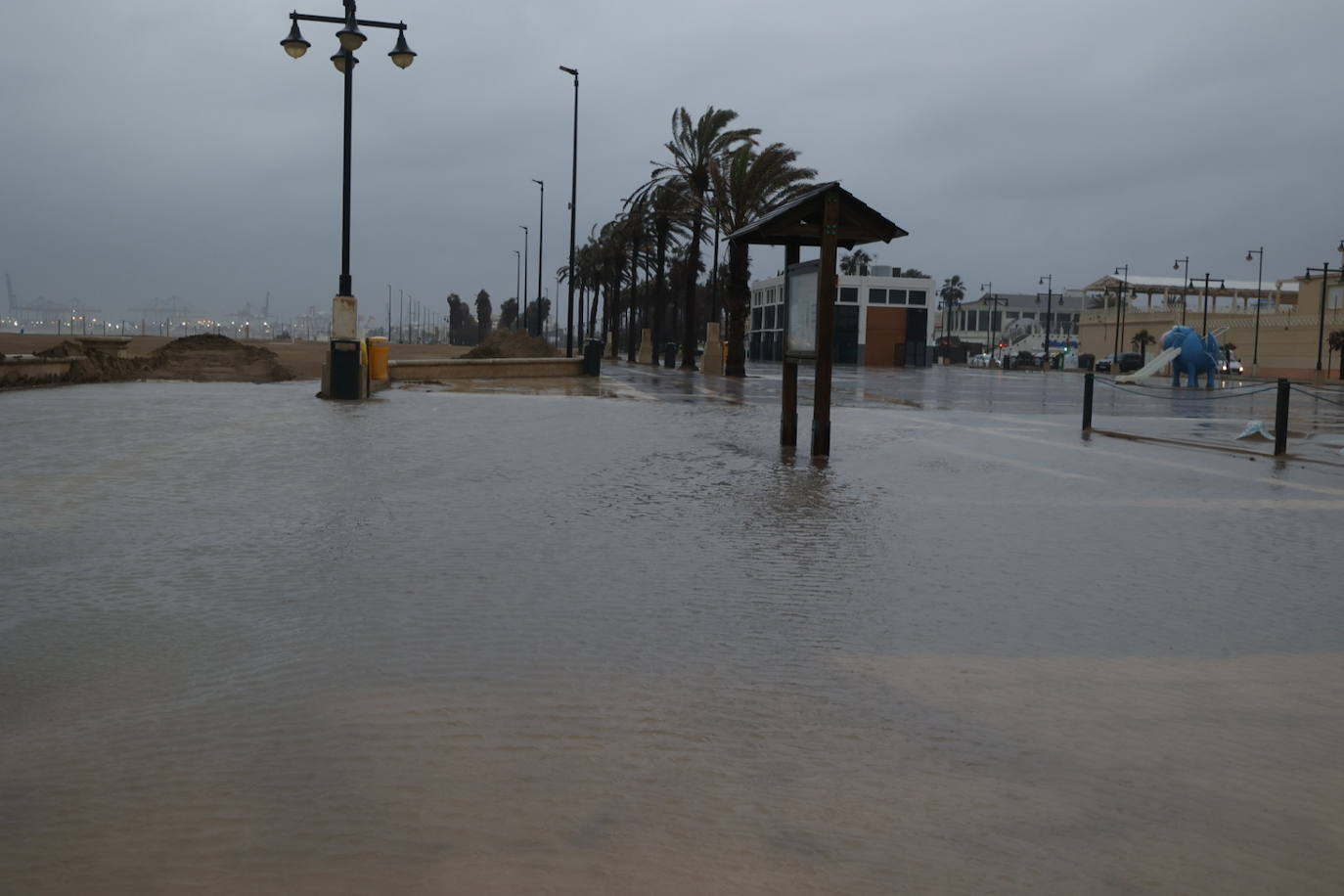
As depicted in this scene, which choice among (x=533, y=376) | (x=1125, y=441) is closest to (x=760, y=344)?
(x=533, y=376)

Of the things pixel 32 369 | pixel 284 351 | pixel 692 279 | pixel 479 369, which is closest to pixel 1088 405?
pixel 479 369

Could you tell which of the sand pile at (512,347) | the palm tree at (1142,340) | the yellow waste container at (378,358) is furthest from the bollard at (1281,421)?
the palm tree at (1142,340)

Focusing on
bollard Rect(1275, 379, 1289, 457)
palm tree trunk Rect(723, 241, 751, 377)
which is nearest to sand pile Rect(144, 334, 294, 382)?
palm tree trunk Rect(723, 241, 751, 377)

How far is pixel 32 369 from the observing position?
24.9 m

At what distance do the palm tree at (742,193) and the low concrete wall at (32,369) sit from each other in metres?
22.8

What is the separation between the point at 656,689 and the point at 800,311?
1051 centimetres

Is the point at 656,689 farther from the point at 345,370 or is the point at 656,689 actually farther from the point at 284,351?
the point at 284,351

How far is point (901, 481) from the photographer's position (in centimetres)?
1207

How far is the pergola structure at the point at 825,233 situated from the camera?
13820mm

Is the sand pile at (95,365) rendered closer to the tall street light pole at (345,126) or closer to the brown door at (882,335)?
the tall street light pole at (345,126)

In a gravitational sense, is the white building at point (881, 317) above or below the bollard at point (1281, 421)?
above

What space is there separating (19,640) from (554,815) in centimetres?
303

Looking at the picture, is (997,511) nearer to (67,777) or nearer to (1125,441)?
(67,777)

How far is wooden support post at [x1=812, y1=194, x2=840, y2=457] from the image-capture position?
542 inches
